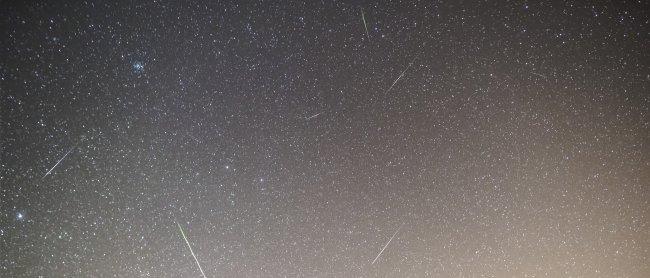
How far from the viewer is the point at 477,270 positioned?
24.0 inches

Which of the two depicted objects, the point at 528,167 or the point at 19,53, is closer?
the point at 19,53

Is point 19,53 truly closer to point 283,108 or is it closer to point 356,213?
point 283,108

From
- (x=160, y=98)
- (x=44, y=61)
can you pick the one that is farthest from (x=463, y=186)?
(x=44, y=61)

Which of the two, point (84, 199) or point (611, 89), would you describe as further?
point (611, 89)

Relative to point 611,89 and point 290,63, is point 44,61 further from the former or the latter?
point 611,89

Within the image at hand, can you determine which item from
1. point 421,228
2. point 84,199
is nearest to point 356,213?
point 421,228

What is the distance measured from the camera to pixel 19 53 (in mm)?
476

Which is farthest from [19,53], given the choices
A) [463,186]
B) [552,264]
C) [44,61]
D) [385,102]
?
[552,264]

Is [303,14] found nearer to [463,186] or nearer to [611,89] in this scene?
[463,186]

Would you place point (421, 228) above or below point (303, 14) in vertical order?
below

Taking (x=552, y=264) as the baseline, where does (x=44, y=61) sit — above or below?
above

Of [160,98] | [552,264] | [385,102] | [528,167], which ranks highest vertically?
[160,98]

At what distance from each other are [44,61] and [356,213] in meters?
0.39

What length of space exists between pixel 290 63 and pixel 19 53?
284 millimetres
